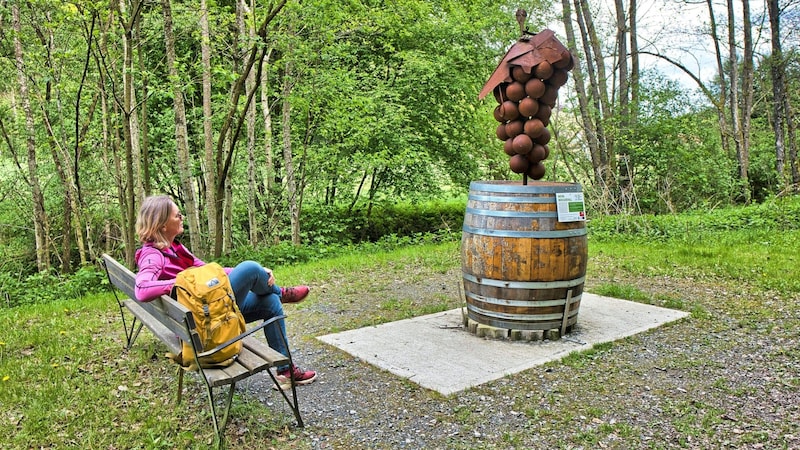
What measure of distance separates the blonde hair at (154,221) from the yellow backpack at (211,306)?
0.47m

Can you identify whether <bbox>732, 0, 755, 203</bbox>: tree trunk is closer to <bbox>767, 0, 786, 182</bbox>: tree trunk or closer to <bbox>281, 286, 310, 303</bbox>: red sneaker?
<bbox>767, 0, 786, 182</bbox>: tree trunk

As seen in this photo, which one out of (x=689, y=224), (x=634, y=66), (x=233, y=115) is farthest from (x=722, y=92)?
(x=233, y=115)

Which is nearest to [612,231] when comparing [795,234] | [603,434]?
[795,234]

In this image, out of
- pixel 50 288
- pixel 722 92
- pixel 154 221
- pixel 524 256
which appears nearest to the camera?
pixel 154 221

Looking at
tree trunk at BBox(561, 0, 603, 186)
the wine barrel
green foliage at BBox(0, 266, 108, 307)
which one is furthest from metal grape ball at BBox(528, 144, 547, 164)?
tree trunk at BBox(561, 0, 603, 186)

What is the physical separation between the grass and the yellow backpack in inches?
18.7

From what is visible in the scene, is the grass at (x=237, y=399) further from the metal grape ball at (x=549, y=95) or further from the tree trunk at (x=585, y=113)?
the tree trunk at (x=585, y=113)

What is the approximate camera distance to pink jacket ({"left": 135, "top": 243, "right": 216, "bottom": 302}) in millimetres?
3291

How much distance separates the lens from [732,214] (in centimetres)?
1178

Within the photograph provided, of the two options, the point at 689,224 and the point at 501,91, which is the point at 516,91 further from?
the point at 689,224

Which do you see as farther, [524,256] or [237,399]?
[524,256]

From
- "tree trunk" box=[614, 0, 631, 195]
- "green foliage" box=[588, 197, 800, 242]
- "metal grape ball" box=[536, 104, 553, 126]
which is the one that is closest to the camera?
"metal grape ball" box=[536, 104, 553, 126]

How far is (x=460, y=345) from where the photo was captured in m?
4.77

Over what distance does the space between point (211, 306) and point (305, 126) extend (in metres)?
9.33
